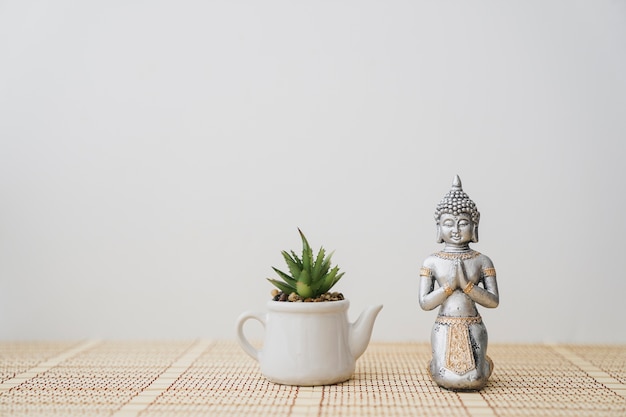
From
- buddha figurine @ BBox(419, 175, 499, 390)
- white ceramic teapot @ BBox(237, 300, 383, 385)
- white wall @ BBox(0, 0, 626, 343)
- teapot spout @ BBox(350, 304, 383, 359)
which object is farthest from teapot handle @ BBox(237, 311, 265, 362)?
white wall @ BBox(0, 0, 626, 343)

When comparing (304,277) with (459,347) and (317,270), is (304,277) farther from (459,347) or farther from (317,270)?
(459,347)

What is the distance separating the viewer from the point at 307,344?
38.9 inches

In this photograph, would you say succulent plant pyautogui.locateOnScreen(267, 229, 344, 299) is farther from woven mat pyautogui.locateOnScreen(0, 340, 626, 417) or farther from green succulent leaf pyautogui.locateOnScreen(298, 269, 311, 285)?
woven mat pyautogui.locateOnScreen(0, 340, 626, 417)

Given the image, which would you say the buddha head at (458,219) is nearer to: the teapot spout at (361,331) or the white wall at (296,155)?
the teapot spout at (361,331)

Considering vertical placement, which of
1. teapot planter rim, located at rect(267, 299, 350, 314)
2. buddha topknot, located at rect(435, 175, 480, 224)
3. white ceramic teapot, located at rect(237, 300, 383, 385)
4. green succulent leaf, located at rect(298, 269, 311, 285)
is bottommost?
white ceramic teapot, located at rect(237, 300, 383, 385)

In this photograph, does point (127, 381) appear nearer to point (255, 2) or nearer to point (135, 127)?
point (135, 127)

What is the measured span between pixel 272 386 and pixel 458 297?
0.31 m

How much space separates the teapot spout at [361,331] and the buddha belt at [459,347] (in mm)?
125

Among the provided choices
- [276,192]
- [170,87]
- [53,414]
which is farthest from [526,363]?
[170,87]

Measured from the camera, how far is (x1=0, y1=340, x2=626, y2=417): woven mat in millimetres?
877

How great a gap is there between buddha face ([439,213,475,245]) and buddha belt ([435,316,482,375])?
0.38 ft

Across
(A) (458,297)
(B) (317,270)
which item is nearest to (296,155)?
(B) (317,270)

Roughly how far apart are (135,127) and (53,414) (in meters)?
0.73

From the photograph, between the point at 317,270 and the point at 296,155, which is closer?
the point at 317,270
